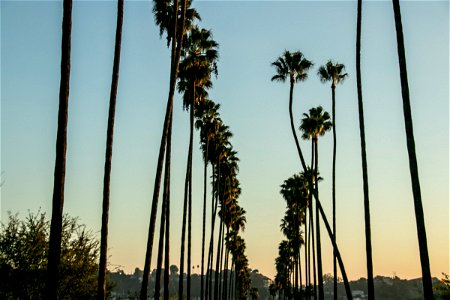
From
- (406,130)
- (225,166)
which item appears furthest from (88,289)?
(225,166)

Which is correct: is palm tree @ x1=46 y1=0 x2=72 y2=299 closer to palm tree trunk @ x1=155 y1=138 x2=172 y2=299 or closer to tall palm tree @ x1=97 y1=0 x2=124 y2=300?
tall palm tree @ x1=97 y1=0 x2=124 y2=300

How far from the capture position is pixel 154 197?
23.6 meters

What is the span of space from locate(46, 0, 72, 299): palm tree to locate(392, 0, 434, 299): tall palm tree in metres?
12.0

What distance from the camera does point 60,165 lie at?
1504 cm

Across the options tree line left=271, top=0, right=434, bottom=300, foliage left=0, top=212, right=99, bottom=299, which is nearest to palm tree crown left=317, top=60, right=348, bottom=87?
tree line left=271, top=0, right=434, bottom=300

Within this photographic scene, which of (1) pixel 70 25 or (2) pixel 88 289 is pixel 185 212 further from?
(1) pixel 70 25

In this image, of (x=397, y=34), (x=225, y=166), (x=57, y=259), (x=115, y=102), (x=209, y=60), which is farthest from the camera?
(x=225, y=166)

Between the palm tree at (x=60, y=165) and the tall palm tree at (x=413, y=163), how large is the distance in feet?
39.4

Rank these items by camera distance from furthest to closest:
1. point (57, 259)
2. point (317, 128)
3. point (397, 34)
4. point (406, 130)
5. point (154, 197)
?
point (317, 128), point (154, 197), point (397, 34), point (406, 130), point (57, 259)

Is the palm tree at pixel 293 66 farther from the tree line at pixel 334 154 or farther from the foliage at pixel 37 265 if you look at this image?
the foliage at pixel 37 265

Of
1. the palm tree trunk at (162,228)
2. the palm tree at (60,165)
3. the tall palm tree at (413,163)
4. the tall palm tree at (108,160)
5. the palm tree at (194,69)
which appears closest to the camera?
the palm tree at (60,165)

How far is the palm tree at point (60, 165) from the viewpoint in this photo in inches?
556

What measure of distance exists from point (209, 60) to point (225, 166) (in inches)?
989

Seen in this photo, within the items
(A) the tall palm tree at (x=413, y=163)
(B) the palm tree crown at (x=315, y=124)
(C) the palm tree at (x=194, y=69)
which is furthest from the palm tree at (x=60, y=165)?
(B) the palm tree crown at (x=315, y=124)
